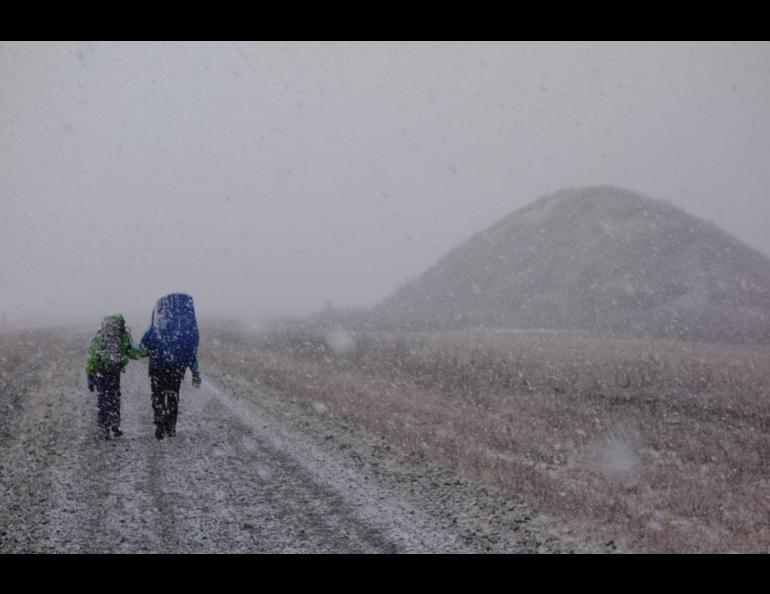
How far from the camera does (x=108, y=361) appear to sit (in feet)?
35.4

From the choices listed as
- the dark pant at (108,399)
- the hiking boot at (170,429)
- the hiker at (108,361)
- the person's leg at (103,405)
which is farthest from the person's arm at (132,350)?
the hiking boot at (170,429)

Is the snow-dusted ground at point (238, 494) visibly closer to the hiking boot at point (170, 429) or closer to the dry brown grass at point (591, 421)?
the hiking boot at point (170, 429)

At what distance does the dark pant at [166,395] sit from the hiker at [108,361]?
516 mm

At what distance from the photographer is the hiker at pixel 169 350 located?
10.8 m

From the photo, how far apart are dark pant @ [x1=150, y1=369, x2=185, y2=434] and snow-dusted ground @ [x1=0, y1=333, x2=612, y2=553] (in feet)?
1.14

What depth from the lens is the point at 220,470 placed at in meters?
9.12

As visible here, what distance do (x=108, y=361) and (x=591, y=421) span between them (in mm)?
10342

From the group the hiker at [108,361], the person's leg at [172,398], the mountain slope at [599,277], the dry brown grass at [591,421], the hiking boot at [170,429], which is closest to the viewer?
the dry brown grass at [591,421]

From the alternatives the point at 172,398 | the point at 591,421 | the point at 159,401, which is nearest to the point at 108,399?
the point at 159,401

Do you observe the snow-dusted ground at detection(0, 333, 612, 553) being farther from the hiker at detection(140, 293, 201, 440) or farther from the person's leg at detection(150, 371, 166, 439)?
the hiker at detection(140, 293, 201, 440)

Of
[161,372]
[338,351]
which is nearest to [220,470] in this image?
[161,372]
